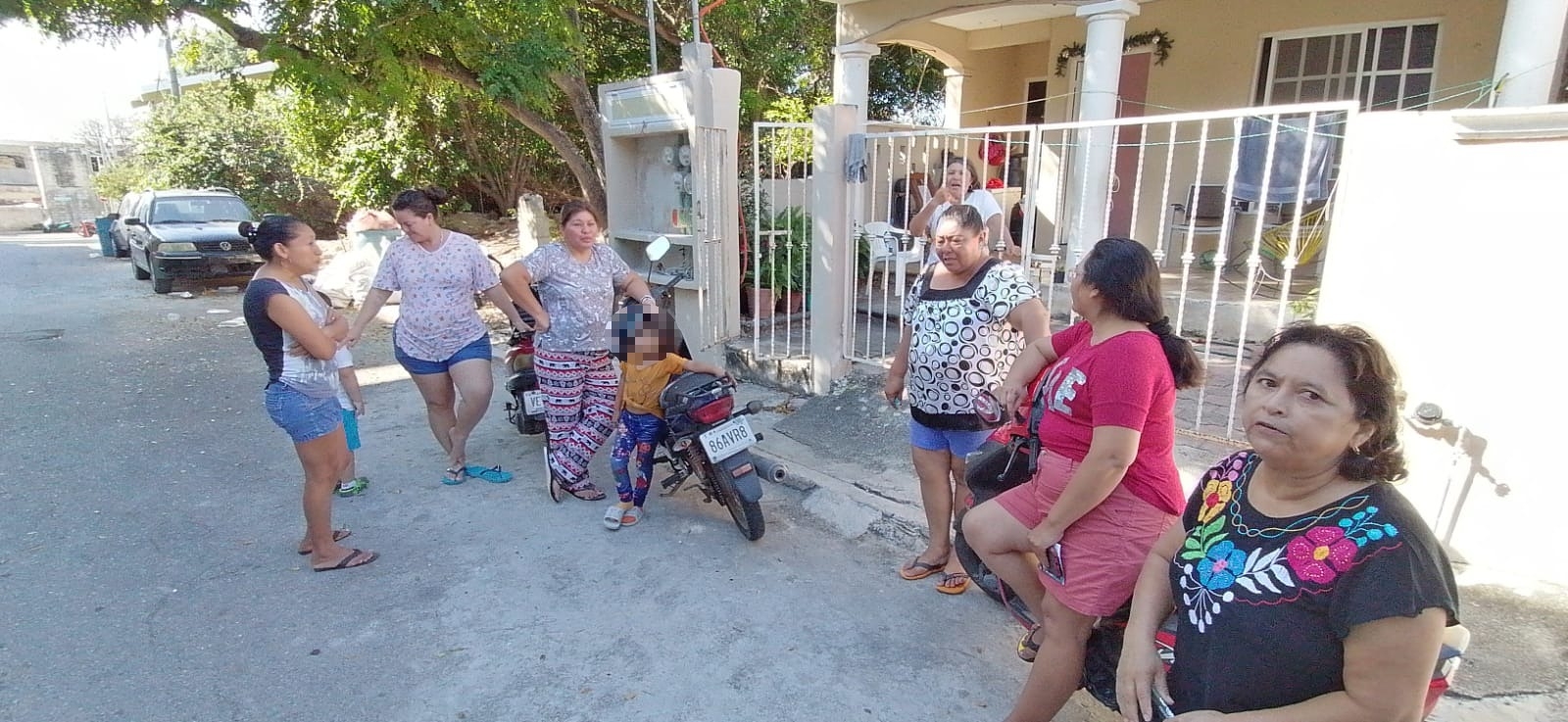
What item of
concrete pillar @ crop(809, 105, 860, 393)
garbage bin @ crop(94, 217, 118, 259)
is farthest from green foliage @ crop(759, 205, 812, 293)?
garbage bin @ crop(94, 217, 118, 259)

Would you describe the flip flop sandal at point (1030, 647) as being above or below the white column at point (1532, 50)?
below

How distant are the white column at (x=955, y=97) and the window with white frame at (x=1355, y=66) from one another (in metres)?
3.26

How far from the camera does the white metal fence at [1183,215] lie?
3.67 m

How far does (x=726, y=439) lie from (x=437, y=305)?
1855 millimetres

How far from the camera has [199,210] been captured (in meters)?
13.3

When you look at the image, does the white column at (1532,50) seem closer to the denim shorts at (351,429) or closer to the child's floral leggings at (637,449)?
the child's floral leggings at (637,449)

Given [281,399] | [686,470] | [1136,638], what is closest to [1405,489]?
[1136,638]

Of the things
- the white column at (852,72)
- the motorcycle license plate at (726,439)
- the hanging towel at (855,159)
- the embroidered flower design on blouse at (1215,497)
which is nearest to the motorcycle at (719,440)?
the motorcycle license plate at (726,439)

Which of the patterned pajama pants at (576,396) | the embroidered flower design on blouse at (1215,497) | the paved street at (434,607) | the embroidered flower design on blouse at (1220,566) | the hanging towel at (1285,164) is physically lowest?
the paved street at (434,607)

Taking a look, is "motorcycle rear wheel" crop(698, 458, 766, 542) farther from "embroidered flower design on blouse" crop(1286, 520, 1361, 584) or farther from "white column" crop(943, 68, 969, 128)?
"white column" crop(943, 68, 969, 128)

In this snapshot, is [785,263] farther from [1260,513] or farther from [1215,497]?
[1260,513]

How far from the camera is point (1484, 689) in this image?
250cm

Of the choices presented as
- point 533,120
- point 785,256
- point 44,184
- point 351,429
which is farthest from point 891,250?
point 44,184

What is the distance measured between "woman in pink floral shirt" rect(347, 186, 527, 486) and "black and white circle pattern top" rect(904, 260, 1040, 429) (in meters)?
2.57
